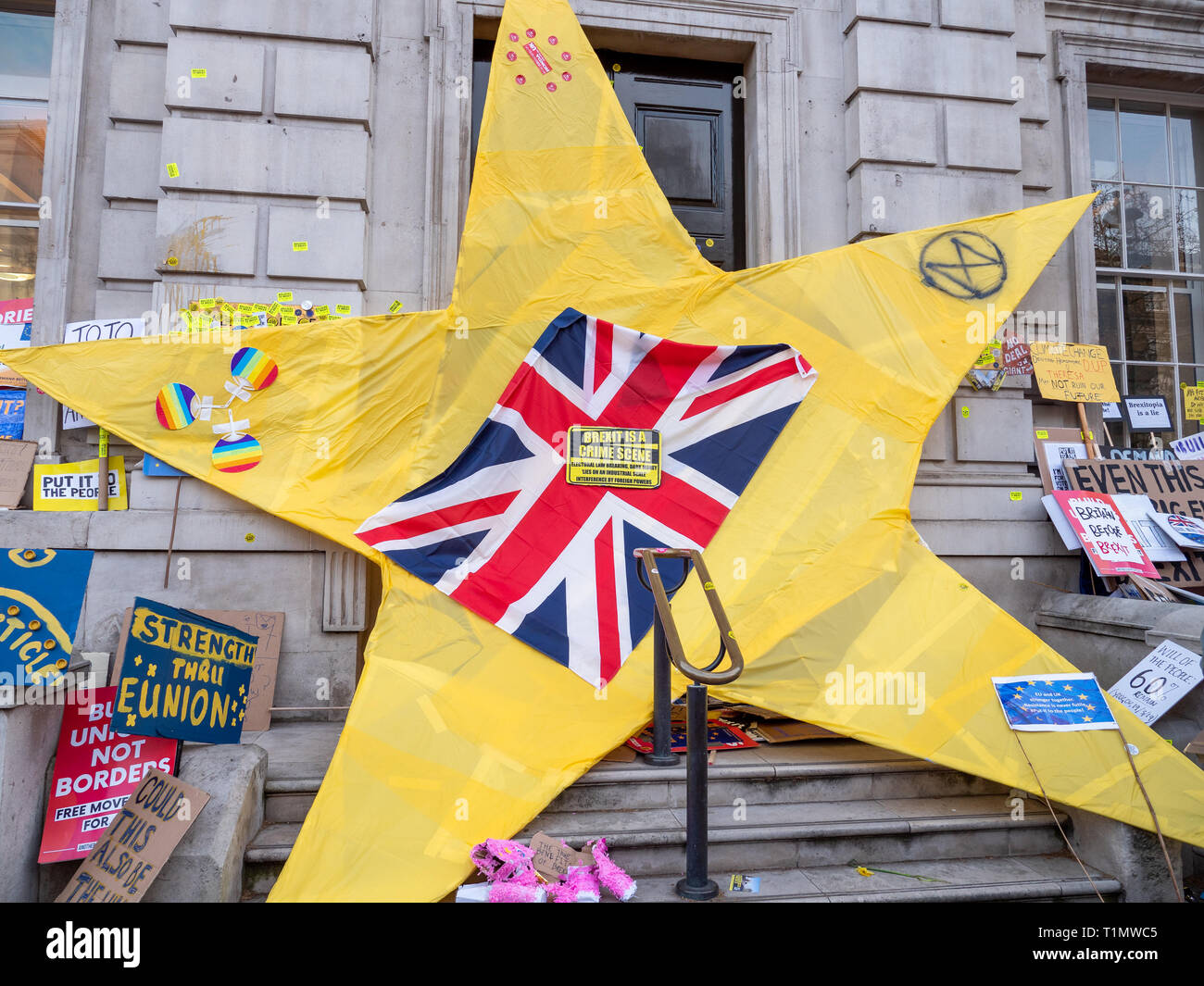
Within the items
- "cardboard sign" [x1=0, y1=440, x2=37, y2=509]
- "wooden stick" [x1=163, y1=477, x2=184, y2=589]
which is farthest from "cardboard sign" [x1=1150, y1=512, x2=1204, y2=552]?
"cardboard sign" [x1=0, y1=440, x2=37, y2=509]

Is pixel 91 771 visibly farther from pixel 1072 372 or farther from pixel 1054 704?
pixel 1072 372

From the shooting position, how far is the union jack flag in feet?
13.2

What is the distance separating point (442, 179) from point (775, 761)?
14.9 ft

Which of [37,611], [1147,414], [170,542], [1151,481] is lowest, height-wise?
[37,611]

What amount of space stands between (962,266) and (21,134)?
6.69 meters

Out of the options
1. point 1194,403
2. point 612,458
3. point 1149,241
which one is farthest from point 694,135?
point 1194,403

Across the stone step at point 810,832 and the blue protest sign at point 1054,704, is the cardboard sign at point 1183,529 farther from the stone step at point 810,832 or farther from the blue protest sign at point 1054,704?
the stone step at point 810,832

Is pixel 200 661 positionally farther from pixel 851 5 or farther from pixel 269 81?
pixel 851 5

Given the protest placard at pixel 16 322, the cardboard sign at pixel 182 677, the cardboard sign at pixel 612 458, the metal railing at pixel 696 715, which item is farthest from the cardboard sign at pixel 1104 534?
the protest placard at pixel 16 322

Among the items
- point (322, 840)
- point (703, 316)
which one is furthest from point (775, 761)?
point (703, 316)

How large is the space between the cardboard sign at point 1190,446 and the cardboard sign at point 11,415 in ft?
29.0

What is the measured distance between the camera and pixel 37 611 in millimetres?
2920
